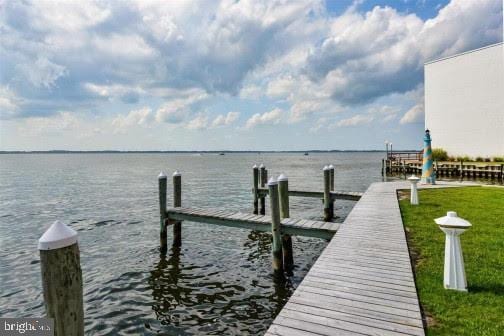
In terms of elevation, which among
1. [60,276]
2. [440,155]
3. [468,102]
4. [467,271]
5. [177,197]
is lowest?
[467,271]

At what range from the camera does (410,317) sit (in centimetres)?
389

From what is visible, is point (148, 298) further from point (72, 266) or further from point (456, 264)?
point (456, 264)

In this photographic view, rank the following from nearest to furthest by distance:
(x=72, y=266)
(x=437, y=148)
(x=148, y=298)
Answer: (x=72, y=266) < (x=148, y=298) < (x=437, y=148)

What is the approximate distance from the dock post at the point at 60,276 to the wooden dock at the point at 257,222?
6336 mm

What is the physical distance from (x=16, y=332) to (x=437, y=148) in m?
43.3

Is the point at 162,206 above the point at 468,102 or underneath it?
underneath

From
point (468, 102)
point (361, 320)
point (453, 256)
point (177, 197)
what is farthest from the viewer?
point (468, 102)

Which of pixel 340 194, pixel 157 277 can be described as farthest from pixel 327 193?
pixel 157 277

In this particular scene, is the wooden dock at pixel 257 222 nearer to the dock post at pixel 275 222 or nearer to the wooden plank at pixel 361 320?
the dock post at pixel 275 222

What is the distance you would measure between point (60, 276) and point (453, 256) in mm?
5270

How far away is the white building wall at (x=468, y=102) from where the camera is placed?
109ft

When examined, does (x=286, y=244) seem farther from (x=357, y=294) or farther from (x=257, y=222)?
(x=357, y=294)

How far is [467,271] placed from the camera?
5711 millimetres

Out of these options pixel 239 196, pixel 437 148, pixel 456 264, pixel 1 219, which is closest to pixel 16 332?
pixel 456 264
